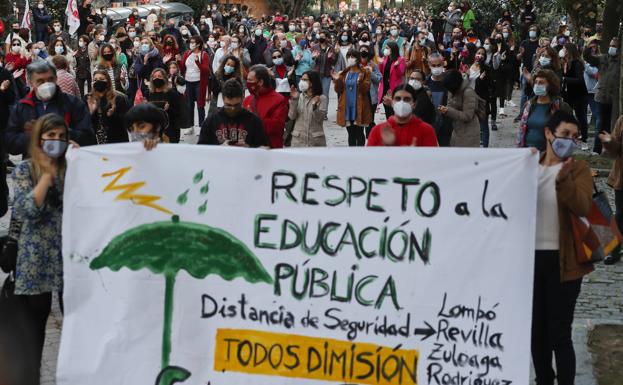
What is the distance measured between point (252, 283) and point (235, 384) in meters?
0.51

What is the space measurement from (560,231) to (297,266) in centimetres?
136

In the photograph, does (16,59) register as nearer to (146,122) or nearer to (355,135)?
(355,135)

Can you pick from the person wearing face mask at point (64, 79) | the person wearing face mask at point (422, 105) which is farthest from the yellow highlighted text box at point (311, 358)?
the person wearing face mask at point (64, 79)

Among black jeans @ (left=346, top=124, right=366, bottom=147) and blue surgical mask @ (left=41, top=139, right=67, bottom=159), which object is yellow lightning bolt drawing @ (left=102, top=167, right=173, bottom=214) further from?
black jeans @ (left=346, top=124, right=366, bottom=147)

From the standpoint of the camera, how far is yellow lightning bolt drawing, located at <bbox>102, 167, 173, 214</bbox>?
234 inches

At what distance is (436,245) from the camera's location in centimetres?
565

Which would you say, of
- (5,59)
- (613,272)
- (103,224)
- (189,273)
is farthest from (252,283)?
(5,59)

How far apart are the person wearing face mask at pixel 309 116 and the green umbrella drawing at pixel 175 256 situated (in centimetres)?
530

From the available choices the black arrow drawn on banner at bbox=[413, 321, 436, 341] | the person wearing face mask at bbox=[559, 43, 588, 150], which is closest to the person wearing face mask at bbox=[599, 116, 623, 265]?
the black arrow drawn on banner at bbox=[413, 321, 436, 341]

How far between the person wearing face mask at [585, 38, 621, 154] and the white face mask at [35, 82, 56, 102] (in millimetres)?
8313

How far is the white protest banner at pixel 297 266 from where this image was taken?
5.61 metres

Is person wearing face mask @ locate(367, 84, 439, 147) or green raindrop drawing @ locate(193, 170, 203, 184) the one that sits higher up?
person wearing face mask @ locate(367, 84, 439, 147)

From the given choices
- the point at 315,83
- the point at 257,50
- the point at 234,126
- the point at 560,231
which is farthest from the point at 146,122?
the point at 257,50

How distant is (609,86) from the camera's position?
49.5ft
